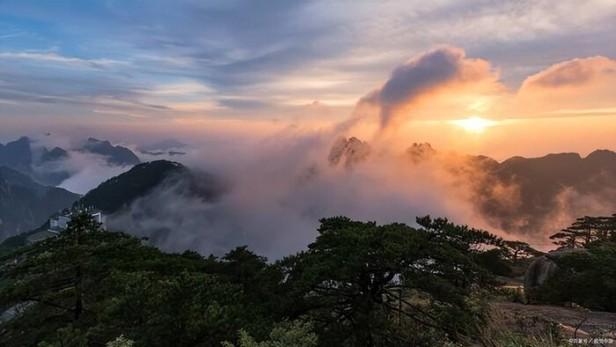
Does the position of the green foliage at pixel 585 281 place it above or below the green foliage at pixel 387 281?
below

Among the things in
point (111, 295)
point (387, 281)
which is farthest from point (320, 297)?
point (111, 295)

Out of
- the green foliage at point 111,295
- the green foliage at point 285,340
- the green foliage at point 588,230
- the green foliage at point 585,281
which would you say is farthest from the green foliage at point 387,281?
the green foliage at point 588,230

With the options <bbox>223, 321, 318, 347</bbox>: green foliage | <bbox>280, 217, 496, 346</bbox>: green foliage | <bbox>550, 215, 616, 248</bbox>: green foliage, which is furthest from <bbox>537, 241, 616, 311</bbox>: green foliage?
<bbox>550, 215, 616, 248</bbox>: green foliage

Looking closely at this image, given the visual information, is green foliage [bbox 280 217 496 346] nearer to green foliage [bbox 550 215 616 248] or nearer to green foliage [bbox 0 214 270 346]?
green foliage [bbox 0 214 270 346]

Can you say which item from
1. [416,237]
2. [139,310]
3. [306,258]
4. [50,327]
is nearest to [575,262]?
[416,237]

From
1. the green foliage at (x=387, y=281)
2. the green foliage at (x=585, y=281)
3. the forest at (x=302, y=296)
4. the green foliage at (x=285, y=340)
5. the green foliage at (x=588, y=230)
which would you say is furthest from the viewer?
the green foliage at (x=588, y=230)

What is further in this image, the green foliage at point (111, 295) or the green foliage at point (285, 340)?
the green foliage at point (111, 295)

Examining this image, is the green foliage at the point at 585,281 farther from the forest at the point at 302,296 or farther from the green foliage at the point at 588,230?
the green foliage at the point at 588,230

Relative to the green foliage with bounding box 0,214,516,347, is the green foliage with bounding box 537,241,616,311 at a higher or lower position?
lower

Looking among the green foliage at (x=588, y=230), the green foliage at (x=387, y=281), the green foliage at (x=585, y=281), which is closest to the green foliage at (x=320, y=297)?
the green foliage at (x=387, y=281)

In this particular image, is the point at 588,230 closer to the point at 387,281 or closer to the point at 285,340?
the point at 387,281

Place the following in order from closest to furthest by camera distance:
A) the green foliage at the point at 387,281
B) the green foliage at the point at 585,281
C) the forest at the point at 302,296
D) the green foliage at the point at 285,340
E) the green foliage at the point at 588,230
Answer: the green foliage at the point at 285,340 < the forest at the point at 302,296 < the green foliage at the point at 387,281 < the green foliage at the point at 585,281 < the green foliage at the point at 588,230

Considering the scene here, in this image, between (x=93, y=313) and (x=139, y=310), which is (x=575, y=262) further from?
(x=93, y=313)

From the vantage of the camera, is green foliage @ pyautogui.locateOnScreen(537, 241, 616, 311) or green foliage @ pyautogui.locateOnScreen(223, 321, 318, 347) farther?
green foliage @ pyautogui.locateOnScreen(537, 241, 616, 311)
